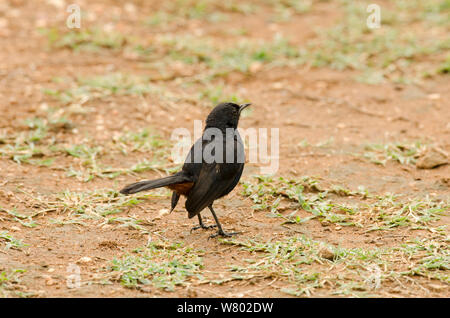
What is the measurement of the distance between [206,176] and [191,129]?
2553mm

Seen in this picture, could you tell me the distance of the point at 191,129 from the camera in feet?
25.9

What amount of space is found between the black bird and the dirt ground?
1.33ft

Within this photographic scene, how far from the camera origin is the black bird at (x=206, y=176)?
531cm

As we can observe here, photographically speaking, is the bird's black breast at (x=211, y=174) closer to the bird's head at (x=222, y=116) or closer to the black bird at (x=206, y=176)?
the black bird at (x=206, y=176)

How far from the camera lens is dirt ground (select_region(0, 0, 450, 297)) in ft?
15.8

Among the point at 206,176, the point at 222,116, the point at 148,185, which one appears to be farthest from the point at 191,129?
the point at 148,185

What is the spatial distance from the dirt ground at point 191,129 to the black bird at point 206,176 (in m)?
0.41

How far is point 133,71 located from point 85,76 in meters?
0.76

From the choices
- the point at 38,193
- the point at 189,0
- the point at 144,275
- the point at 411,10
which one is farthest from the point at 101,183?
the point at 411,10

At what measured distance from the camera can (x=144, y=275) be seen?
15.5 ft

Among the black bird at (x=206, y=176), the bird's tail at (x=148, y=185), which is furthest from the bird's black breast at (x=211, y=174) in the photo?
the bird's tail at (x=148, y=185)

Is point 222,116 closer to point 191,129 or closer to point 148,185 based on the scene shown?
point 148,185

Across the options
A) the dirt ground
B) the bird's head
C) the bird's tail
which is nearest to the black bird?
the bird's tail

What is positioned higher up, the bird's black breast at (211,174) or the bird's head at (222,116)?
the bird's head at (222,116)
